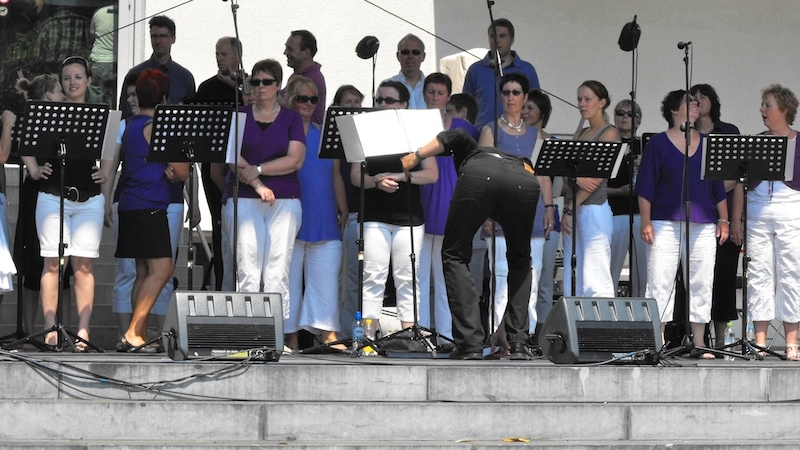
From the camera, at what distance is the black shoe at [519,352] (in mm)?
Answer: 9180

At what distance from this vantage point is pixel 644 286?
11500mm

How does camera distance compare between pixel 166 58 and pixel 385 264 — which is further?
pixel 166 58

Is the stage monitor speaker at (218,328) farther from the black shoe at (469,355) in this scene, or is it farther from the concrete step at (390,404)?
the black shoe at (469,355)

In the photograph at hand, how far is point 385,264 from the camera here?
10133 millimetres

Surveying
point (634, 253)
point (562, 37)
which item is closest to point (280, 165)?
point (634, 253)

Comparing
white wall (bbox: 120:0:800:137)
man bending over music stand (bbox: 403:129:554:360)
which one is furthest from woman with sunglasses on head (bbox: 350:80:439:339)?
white wall (bbox: 120:0:800:137)

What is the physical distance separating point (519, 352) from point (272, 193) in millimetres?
2024

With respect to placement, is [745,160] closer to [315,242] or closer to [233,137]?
[315,242]

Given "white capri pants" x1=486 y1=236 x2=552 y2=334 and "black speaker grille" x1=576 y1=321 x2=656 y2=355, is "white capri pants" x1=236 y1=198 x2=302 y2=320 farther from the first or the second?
"black speaker grille" x1=576 y1=321 x2=656 y2=355

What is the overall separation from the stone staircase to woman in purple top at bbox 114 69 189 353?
103cm

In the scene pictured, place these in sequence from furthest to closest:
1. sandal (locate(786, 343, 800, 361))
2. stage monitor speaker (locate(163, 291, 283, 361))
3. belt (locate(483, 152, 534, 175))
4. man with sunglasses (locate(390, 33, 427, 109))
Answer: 1. man with sunglasses (locate(390, 33, 427, 109))
2. sandal (locate(786, 343, 800, 361))
3. belt (locate(483, 152, 534, 175))
4. stage monitor speaker (locate(163, 291, 283, 361))

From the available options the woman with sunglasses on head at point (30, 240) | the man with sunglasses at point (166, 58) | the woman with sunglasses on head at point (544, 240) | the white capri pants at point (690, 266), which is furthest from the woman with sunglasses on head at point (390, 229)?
the man with sunglasses at point (166, 58)

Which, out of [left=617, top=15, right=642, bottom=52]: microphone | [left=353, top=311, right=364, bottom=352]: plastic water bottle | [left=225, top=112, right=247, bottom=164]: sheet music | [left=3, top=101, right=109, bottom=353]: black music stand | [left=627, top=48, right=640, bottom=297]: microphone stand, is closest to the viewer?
[left=3, top=101, right=109, bottom=353]: black music stand

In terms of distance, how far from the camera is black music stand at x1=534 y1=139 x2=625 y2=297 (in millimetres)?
10070
